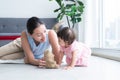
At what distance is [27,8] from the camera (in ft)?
18.8

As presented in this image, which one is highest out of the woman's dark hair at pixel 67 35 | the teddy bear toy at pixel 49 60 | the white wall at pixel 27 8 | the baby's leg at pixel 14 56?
the white wall at pixel 27 8

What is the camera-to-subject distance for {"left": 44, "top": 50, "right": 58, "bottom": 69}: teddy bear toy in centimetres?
219

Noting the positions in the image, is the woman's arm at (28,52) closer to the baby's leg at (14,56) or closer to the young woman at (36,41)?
the young woman at (36,41)

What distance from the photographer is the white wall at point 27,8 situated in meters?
5.64

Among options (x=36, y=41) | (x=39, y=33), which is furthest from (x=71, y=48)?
(x=36, y=41)

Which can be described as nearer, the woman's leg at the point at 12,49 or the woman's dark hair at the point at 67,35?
the woman's dark hair at the point at 67,35

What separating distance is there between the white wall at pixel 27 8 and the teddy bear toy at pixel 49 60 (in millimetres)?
3580

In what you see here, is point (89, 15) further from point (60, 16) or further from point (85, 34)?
point (60, 16)

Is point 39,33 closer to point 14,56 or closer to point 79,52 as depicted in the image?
point 79,52

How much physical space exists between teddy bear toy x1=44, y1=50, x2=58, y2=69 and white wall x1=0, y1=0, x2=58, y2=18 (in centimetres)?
358

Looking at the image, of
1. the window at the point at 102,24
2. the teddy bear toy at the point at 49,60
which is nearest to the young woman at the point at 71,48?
the teddy bear toy at the point at 49,60

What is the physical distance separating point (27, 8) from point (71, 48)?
3.76 m

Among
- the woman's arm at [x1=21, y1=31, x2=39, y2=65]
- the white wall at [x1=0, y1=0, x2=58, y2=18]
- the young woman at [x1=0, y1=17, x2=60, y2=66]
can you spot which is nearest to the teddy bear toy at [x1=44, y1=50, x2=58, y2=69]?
the young woman at [x1=0, y1=17, x2=60, y2=66]

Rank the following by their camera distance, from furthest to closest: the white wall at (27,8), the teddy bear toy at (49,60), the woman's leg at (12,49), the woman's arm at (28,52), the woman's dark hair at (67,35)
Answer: the white wall at (27,8) < the woman's leg at (12,49) < the woman's arm at (28,52) < the teddy bear toy at (49,60) < the woman's dark hair at (67,35)
